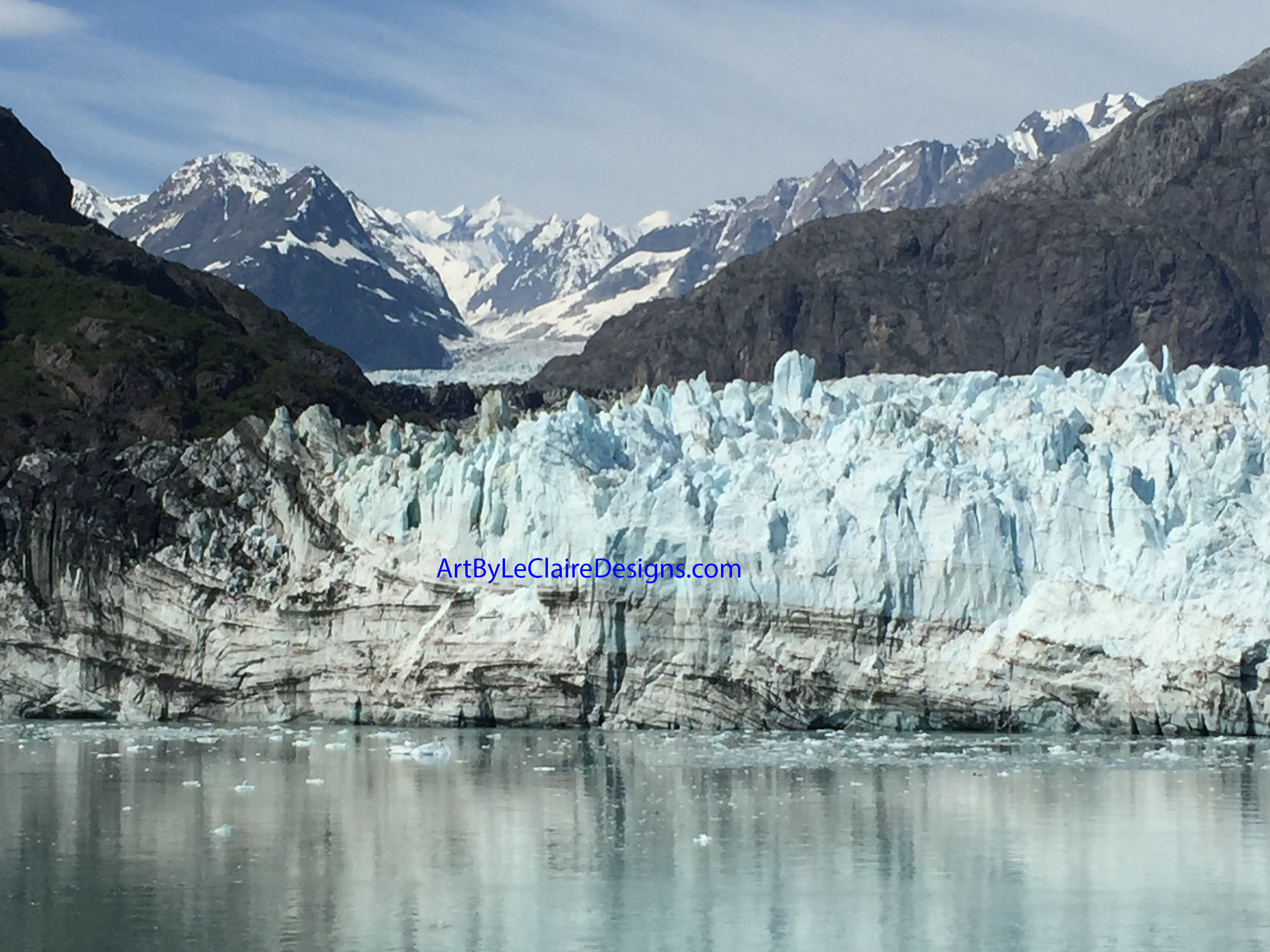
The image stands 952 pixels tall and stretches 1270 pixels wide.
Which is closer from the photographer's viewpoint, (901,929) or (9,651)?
(901,929)

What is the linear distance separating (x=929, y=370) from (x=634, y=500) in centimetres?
9842

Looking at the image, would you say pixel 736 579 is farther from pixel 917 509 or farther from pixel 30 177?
pixel 30 177

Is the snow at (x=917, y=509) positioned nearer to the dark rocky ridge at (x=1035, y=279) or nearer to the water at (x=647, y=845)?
the water at (x=647, y=845)

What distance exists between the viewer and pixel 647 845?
103 feet

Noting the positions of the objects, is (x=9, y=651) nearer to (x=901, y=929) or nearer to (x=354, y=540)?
(x=354, y=540)

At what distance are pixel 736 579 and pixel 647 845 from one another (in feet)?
52.1

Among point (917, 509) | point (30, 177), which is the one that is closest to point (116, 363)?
point (30, 177)

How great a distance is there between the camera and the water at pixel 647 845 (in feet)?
82.5

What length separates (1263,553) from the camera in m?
45.2

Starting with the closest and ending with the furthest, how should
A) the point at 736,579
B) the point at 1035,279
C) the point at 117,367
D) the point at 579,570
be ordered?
the point at 736,579 → the point at 579,570 → the point at 117,367 → the point at 1035,279

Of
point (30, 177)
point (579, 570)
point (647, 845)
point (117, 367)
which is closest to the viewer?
point (647, 845)

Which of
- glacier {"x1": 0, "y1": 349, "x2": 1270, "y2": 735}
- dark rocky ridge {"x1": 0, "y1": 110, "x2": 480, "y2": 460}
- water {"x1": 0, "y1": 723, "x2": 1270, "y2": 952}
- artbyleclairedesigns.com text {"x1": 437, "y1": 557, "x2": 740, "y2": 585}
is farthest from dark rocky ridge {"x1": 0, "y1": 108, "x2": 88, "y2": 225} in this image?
water {"x1": 0, "y1": 723, "x2": 1270, "y2": 952}

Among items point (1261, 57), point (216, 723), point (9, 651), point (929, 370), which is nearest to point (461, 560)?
point (216, 723)

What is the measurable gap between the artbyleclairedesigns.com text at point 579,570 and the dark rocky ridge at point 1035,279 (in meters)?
95.0
